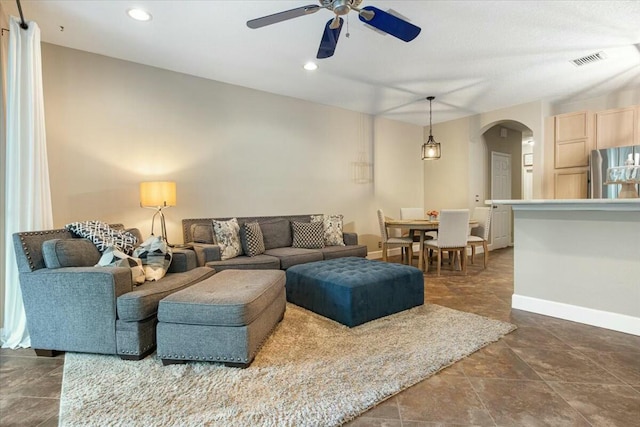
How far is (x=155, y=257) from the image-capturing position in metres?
2.57

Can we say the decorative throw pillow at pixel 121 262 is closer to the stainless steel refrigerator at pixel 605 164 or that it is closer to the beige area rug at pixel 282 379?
the beige area rug at pixel 282 379

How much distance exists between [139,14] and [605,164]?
18.9 ft

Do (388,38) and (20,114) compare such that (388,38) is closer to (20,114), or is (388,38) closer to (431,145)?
(431,145)

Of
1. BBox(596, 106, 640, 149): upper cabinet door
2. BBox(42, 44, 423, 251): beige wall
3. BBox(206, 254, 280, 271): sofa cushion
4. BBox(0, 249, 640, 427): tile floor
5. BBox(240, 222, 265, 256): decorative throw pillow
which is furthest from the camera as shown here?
BBox(596, 106, 640, 149): upper cabinet door

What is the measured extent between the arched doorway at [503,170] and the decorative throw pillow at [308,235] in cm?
397

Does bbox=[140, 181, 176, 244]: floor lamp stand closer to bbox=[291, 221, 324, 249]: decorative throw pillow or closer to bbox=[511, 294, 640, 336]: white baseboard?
bbox=[291, 221, 324, 249]: decorative throw pillow

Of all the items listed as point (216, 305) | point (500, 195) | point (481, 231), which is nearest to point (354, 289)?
point (216, 305)

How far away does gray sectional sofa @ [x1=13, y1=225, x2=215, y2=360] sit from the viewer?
6.81 ft

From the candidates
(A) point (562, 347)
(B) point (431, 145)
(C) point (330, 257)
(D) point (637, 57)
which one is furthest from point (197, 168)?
(D) point (637, 57)

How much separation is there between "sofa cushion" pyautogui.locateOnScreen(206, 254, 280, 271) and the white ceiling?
2.18 m

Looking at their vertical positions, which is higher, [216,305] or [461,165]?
[461,165]

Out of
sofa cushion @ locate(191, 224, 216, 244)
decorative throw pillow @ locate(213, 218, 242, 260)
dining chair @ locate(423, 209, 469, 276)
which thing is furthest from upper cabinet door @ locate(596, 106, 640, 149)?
sofa cushion @ locate(191, 224, 216, 244)

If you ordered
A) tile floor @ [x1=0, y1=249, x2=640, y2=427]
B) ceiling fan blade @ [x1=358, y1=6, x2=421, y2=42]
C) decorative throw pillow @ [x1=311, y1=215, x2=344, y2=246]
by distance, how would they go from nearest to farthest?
tile floor @ [x1=0, y1=249, x2=640, y2=427] → ceiling fan blade @ [x1=358, y1=6, x2=421, y2=42] → decorative throw pillow @ [x1=311, y1=215, x2=344, y2=246]

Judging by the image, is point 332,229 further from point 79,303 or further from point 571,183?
point 571,183
